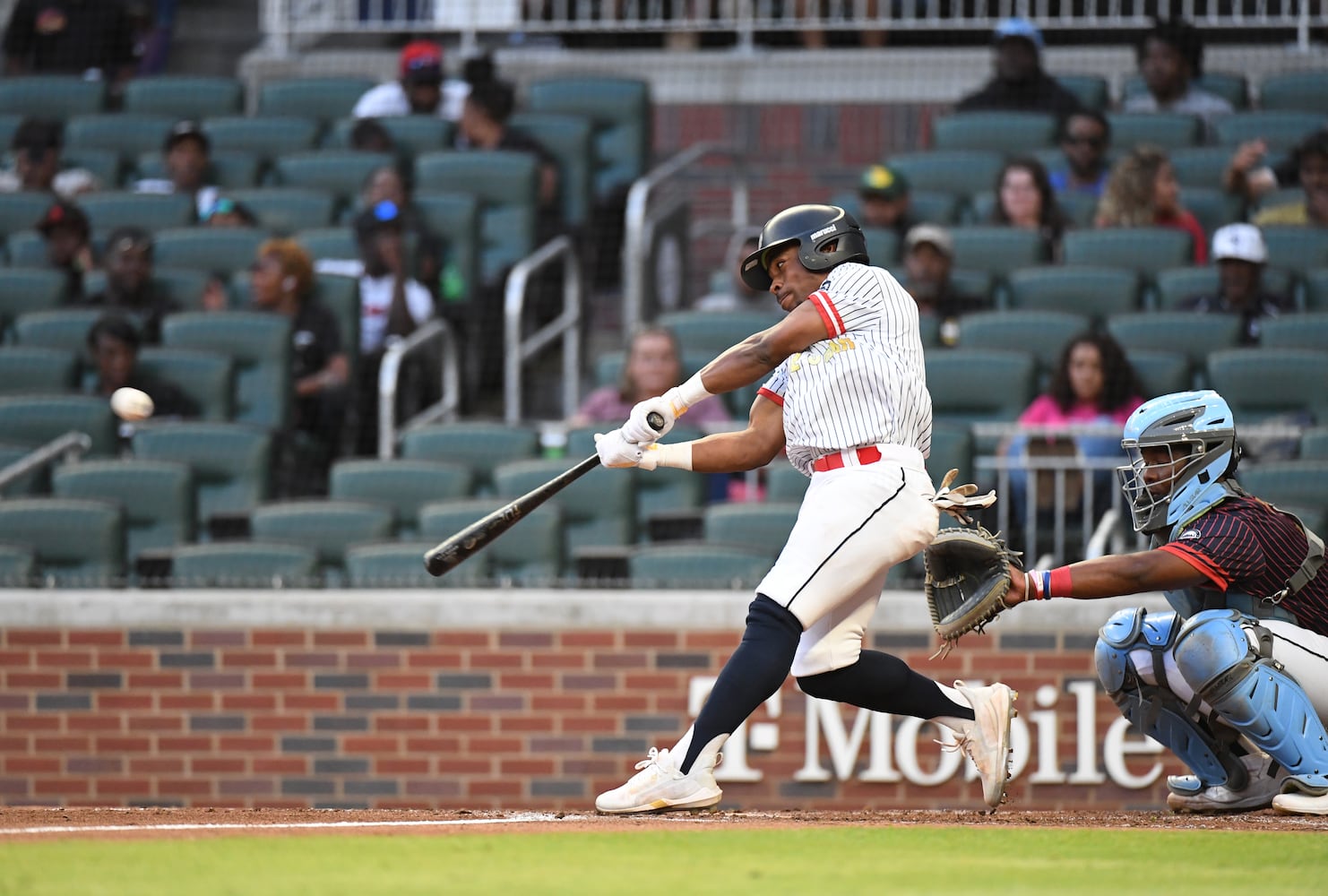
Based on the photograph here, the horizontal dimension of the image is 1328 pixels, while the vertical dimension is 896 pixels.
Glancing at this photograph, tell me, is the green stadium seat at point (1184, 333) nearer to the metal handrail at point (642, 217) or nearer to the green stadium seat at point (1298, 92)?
the metal handrail at point (642, 217)

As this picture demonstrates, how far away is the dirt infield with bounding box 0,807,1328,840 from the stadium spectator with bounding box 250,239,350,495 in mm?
3910

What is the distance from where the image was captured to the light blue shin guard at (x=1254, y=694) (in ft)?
17.3

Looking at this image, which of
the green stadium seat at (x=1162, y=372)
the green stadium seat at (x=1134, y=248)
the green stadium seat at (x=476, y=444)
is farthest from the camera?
the green stadium seat at (x=1134, y=248)

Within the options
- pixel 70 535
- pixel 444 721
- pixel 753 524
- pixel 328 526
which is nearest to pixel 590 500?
pixel 753 524

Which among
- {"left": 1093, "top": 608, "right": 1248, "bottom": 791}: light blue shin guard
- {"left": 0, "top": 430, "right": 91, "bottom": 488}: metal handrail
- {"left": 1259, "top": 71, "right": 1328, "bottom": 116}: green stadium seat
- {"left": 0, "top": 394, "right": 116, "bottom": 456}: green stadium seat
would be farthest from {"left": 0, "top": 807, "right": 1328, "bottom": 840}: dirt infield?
{"left": 1259, "top": 71, "right": 1328, "bottom": 116}: green stadium seat

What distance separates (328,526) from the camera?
8.37 meters

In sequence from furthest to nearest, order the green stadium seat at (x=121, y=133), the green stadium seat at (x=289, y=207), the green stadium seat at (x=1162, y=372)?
the green stadium seat at (x=121, y=133)
the green stadium seat at (x=289, y=207)
the green stadium seat at (x=1162, y=372)

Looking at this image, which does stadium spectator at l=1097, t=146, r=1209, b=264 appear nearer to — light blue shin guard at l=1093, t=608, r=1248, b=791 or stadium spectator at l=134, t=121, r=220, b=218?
light blue shin guard at l=1093, t=608, r=1248, b=791

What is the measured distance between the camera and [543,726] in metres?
7.42

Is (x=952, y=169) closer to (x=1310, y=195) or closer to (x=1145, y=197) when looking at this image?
(x=1145, y=197)

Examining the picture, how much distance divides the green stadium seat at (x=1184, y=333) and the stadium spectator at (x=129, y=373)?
4.53 meters

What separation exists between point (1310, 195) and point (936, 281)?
216 centimetres

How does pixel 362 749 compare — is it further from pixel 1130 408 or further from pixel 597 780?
A: pixel 1130 408

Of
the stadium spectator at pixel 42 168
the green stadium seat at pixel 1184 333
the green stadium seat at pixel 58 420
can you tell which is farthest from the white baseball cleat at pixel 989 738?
the stadium spectator at pixel 42 168
